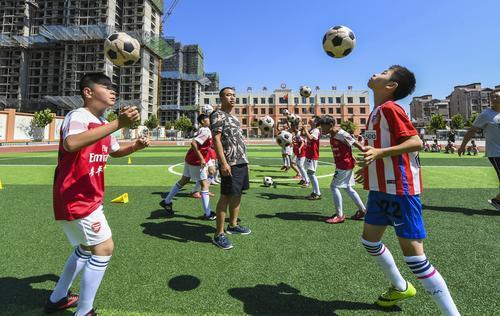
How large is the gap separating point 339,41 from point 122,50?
14.3ft

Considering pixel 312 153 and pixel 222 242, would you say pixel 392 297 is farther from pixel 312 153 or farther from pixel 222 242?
pixel 312 153

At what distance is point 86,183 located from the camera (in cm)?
247

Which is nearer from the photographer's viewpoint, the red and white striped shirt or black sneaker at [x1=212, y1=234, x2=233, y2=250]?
the red and white striped shirt

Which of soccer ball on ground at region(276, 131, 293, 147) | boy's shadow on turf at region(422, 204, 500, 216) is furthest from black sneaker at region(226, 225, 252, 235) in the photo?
soccer ball on ground at region(276, 131, 293, 147)

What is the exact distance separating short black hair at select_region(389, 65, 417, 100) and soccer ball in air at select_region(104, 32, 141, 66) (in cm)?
366

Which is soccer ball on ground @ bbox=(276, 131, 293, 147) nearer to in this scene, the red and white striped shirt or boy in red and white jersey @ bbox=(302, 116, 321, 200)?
boy in red and white jersey @ bbox=(302, 116, 321, 200)

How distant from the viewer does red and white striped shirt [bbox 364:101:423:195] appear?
2.52 metres

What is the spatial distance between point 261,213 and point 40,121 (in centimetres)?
5945

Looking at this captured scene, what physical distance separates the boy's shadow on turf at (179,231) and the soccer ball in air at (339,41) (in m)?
4.57

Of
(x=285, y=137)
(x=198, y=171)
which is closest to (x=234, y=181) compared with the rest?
(x=198, y=171)

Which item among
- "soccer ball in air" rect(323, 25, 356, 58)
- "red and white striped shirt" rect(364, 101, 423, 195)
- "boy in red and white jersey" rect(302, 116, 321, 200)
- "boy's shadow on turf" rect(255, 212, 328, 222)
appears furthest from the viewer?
"boy in red and white jersey" rect(302, 116, 321, 200)

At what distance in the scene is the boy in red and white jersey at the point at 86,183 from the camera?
2.31 meters

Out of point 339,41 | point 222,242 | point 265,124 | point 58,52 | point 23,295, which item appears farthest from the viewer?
point 58,52

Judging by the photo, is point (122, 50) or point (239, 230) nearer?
point (122, 50)
